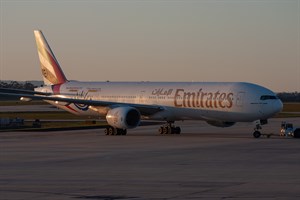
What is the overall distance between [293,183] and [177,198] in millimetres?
4501

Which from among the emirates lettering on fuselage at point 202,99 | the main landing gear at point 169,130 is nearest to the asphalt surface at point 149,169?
the emirates lettering on fuselage at point 202,99

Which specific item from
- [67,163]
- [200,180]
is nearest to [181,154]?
[67,163]

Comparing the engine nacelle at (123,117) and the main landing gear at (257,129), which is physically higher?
the engine nacelle at (123,117)

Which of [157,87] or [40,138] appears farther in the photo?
[157,87]

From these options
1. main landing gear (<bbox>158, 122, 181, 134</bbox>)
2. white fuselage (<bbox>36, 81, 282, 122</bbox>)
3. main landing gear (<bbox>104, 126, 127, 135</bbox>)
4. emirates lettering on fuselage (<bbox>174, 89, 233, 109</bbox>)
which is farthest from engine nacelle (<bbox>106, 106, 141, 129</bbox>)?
main landing gear (<bbox>158, 122, 181, 134</bbox>)

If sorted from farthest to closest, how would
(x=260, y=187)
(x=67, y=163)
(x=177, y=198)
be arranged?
(x=67, y=163)
(x=260, y=187)
(x=177, y=198)

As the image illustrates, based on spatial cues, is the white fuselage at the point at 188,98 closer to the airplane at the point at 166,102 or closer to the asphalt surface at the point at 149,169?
the airplane at the point at 166,102

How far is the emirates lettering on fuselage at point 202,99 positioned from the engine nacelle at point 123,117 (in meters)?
2.79

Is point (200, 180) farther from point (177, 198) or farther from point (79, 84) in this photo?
point (79, 84)

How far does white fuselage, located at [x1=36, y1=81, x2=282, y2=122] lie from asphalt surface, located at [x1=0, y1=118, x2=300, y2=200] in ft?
14.6

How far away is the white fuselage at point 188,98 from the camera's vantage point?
45750 millimetres

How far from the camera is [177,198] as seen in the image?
18.3 meters

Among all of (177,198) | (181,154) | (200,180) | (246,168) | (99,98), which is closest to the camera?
(177,198)

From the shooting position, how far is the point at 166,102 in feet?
162
